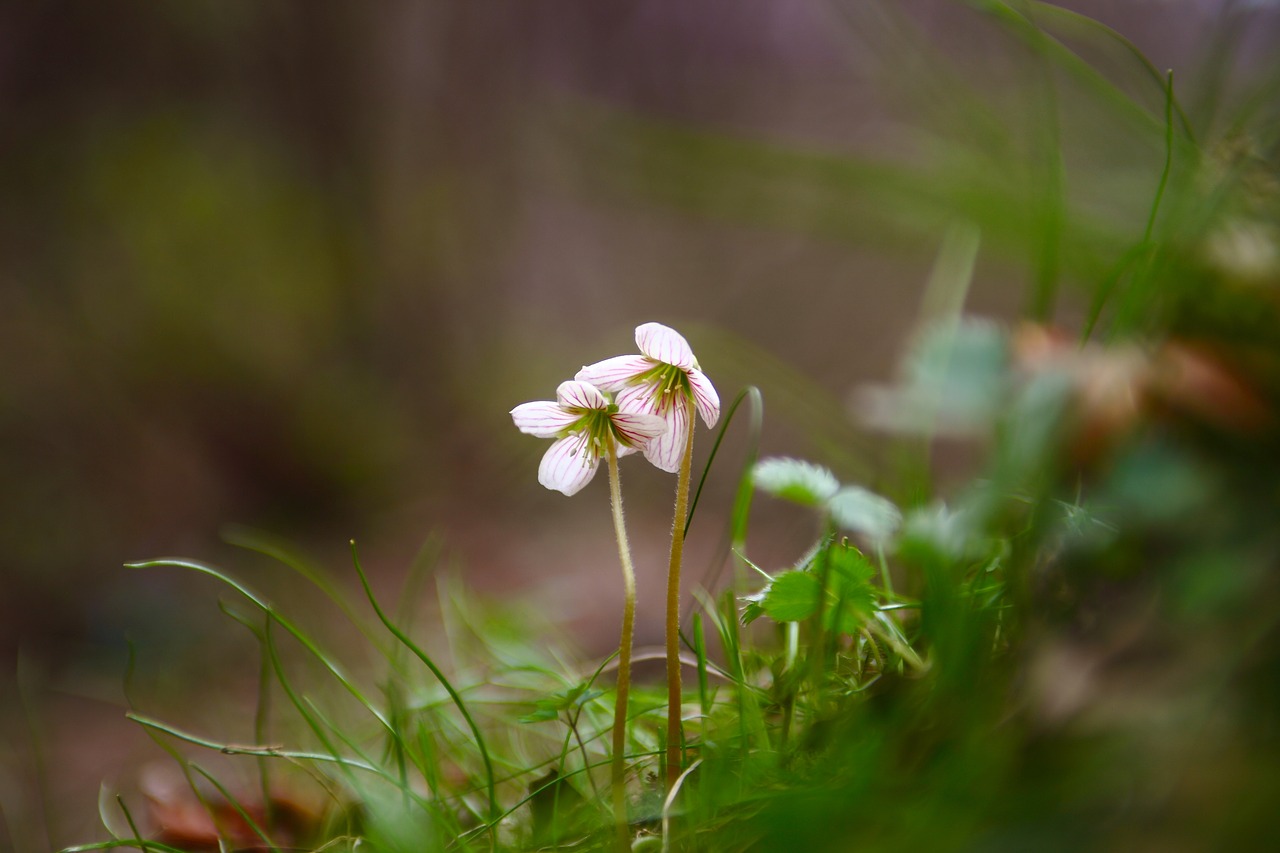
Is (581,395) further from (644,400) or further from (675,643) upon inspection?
(675,643)

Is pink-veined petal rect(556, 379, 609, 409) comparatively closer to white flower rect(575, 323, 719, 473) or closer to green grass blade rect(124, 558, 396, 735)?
white flower rect(575, 323, 719, 473)

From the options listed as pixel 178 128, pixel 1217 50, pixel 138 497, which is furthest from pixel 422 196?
pixel 1217 50

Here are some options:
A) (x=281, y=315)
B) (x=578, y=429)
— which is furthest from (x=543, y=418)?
(x=281, y=315)

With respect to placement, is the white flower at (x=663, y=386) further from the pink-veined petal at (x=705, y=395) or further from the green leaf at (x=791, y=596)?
the green leaf at (x=791, y=596)

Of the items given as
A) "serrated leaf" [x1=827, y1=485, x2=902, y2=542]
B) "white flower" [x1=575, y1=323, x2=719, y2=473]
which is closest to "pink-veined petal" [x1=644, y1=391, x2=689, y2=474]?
"white flower" [x1=575, y1=323, x2=719, y2=473]

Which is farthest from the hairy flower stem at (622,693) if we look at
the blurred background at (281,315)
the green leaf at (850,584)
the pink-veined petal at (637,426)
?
the blurred background at (281,315)

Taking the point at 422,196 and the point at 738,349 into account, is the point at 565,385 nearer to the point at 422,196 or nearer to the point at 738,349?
the point at 738,349

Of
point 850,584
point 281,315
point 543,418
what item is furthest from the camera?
point 281,315

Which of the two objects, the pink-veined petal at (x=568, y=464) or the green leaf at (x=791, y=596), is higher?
the pink-veined petal at (x=568, y=464)
